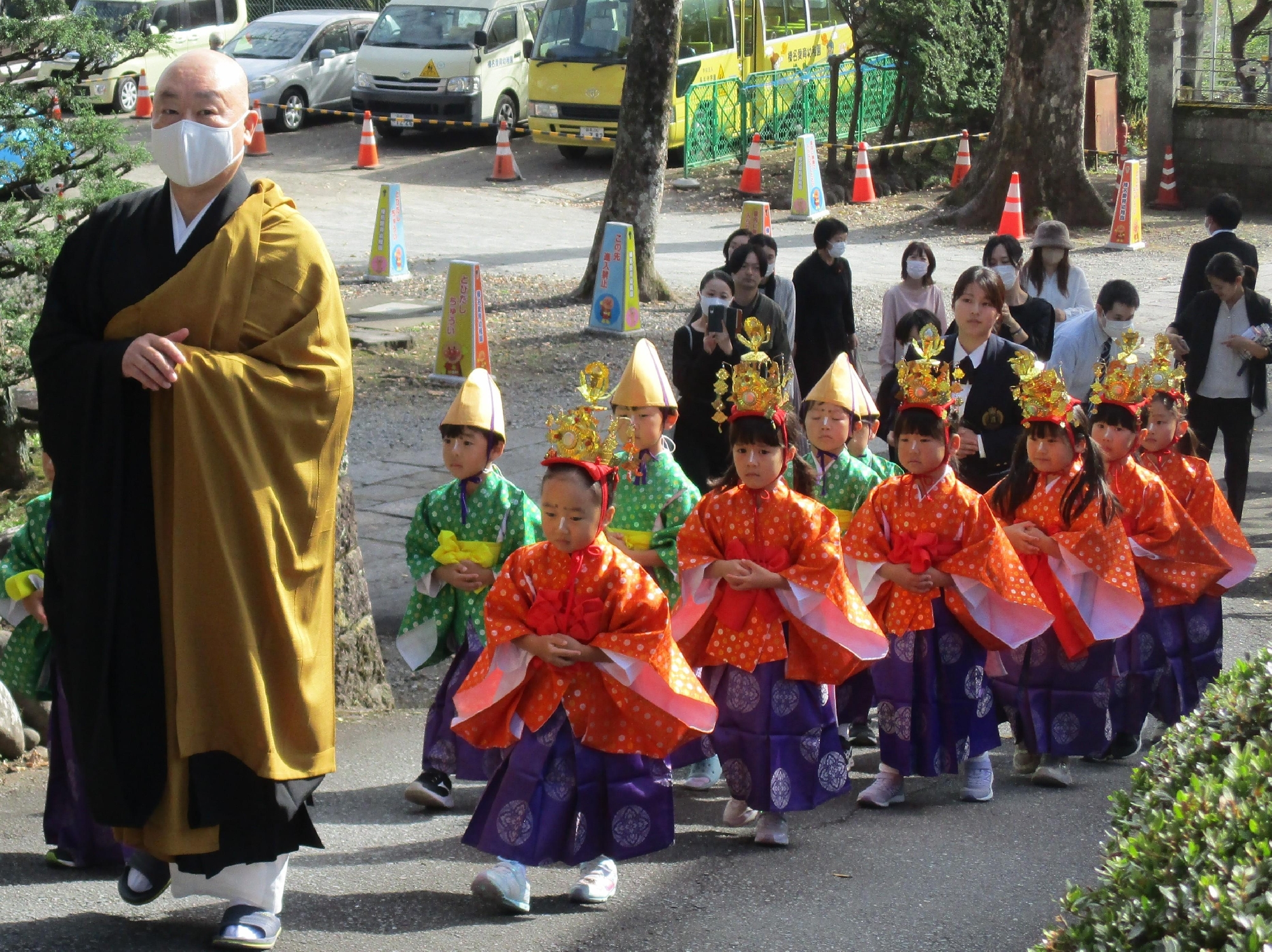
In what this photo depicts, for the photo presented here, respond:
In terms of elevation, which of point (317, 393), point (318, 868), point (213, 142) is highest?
point (213, 142)

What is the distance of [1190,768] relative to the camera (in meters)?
3.37

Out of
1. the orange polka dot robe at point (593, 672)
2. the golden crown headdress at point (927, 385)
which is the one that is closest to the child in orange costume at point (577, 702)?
the orange polka dot robe at point (593, 672)

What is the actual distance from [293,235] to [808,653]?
2.09 meters

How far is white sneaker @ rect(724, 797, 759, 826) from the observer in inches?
204

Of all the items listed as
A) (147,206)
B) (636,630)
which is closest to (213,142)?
(147,206)

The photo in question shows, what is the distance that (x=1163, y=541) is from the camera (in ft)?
19.4

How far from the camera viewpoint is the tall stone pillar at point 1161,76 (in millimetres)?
19594

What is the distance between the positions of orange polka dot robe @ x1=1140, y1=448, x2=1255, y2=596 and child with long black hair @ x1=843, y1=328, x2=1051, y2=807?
3.68ft

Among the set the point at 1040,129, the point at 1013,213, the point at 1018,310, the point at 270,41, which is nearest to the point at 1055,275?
the point at 1018,310

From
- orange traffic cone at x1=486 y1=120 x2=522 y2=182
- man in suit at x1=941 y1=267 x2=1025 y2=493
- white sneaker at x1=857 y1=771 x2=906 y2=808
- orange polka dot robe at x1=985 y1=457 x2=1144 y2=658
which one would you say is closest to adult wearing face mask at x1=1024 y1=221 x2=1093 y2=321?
man in suit at x1=941 y1=267 x2=1025 y2=493

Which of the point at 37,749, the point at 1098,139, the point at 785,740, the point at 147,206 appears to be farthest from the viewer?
the point at 1098,139

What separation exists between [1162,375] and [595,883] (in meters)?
3.07

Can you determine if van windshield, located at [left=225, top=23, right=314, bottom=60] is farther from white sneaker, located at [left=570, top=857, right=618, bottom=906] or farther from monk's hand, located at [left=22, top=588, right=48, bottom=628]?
white sneaker, located at [left=570, top=857, right=618, bottom=906]

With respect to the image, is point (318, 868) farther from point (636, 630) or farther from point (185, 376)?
point (185, 376)
